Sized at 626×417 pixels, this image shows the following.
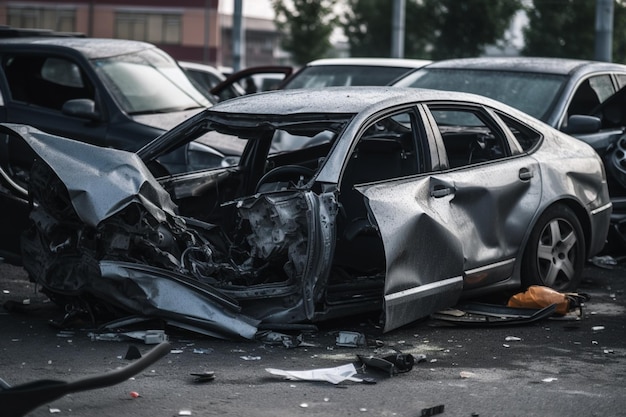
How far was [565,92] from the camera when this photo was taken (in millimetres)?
10336

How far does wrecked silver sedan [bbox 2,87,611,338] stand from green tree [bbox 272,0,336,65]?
139 ft

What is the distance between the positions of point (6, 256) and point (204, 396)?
2.52 m

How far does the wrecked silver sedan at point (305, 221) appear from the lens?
669 centimetres

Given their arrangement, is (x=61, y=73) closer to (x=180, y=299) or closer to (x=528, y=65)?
(x=528, y=65)

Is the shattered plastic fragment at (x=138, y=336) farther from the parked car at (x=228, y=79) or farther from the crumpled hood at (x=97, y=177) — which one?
the parked car at (x=228, y=79)

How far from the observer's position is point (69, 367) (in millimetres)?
6137

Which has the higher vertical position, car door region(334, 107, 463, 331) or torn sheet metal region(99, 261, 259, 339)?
car door region(334, 107, 463, 331)

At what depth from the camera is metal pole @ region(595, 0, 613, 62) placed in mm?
19797

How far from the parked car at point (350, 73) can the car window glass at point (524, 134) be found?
4.38 m

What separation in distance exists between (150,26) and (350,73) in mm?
58258

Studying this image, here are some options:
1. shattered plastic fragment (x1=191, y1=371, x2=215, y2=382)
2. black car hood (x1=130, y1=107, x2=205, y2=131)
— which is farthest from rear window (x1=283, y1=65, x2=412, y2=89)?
shattered plastic fragment (x1=191, y1=371, x2=215, y2=382)

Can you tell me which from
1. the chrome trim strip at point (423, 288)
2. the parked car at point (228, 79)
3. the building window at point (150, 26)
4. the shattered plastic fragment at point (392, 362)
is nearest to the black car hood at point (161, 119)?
the parked car at point (228, 79)

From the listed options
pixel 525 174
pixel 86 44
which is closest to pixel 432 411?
pixel 525 174

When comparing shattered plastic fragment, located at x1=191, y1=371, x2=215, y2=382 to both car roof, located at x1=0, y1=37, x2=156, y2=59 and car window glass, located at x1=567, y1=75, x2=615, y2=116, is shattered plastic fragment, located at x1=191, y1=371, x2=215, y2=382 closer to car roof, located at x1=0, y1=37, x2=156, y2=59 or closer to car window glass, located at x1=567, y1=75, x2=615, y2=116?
car window glass, located at x1=567, y1=75, x2=615, y2=116
